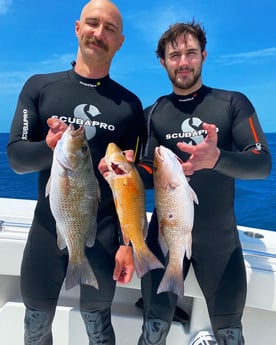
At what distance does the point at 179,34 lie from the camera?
110 inches

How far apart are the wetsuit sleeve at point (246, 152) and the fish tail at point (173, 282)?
73cm

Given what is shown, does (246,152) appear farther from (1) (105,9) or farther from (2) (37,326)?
(2) (37,326)

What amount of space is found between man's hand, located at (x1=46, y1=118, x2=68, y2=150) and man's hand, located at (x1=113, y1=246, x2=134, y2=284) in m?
0.94

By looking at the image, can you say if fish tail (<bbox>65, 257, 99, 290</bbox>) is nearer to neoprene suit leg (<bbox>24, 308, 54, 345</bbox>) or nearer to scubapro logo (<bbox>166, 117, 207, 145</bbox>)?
neoprene suit leg (<bbox>24, 308, 54, 345</bbox>)

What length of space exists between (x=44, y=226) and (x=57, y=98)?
98 centimetres

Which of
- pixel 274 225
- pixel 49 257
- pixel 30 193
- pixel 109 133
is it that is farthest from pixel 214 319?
pixel 30 193

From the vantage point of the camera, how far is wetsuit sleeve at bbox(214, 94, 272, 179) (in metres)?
2.15

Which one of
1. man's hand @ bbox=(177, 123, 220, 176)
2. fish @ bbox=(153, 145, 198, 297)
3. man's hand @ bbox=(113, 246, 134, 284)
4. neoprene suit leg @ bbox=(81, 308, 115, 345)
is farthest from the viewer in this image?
neoprene suit leg @ bbox=(81, 308, 115, 345)

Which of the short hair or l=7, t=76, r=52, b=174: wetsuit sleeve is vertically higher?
the short hair

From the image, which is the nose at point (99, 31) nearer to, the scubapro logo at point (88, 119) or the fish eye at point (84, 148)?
the scubapro logo at point (88, 119)

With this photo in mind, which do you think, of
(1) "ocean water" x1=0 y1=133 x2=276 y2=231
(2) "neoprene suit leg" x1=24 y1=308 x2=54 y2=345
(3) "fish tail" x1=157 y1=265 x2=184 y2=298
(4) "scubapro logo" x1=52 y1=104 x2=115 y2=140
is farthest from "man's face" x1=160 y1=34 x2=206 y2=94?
(1) "ocean water" x1=0 y1=133 x2=276 y2=231

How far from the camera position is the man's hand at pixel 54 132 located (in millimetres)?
2021

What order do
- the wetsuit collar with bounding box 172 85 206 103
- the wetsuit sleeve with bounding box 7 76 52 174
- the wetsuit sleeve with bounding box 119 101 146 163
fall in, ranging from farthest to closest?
the wetsuit collar with bounding box 172 85 206 103, the wetsuit sleeve with bounding box 119 101 146 163, the wetsuit sleeve with bounding box 7 76 52 174

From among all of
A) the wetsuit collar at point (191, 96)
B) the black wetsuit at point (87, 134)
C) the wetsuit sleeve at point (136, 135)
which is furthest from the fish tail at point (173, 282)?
Result: the wetsuit collar at point (191, 96)
